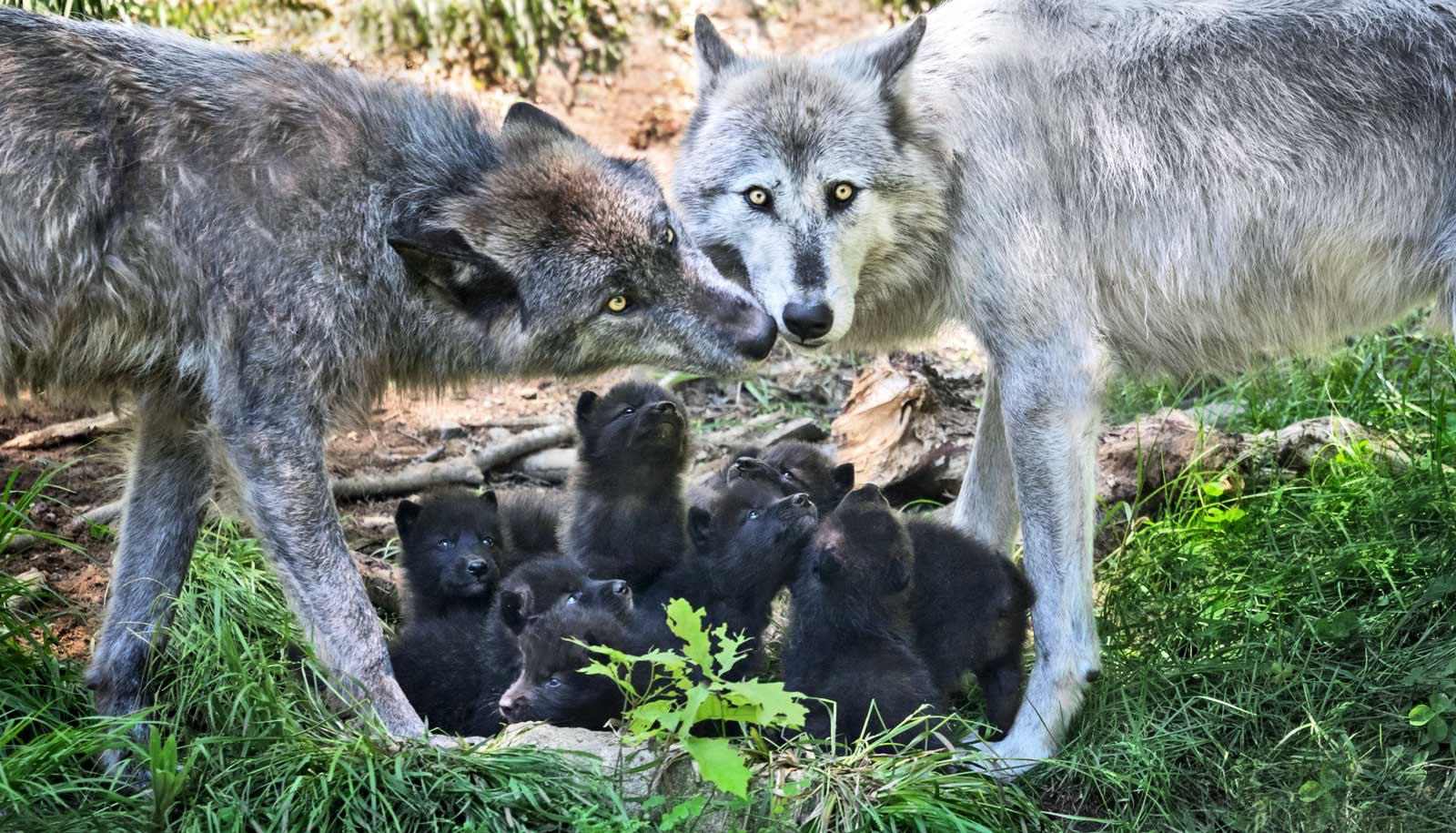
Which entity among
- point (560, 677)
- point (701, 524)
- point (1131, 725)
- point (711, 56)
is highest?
point (711, 56)

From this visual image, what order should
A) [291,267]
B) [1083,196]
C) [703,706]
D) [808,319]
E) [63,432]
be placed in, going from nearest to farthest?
[703,706]
[291,267]
[808,319]
[1083,196]
[63,432]

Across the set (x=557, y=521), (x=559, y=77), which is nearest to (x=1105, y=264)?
(x=557, y=521)

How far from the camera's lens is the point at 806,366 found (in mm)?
8609

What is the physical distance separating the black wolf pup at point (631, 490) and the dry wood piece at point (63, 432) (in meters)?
2.74

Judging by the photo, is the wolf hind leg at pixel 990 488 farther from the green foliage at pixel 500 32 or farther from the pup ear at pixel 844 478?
the green foliage at pixel 500 32

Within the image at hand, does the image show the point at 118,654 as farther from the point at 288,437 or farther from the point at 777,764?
the point at 777,764

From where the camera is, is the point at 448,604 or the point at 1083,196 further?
the point at 448,604

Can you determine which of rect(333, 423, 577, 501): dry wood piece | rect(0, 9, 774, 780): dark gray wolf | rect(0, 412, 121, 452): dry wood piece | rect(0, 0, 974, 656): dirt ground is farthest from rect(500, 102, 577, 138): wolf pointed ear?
rect(0, 412, 121, 452): dry wood piece

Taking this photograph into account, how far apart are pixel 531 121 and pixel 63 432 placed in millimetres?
3438

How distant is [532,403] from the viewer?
8.20 m


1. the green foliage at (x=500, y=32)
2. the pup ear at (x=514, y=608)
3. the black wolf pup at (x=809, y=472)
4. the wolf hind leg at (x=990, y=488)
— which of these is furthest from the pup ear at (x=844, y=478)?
the green foliage at (x=500, y=32)

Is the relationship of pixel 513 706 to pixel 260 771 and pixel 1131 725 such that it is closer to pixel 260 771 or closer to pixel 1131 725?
pixel 260 771

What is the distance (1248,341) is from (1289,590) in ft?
3.44

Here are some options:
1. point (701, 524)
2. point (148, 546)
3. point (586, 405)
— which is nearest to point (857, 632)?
point (701, 524)
